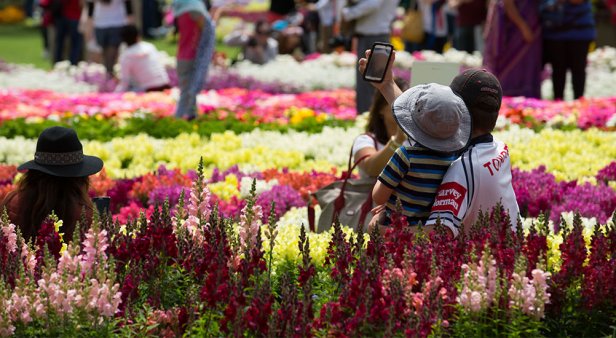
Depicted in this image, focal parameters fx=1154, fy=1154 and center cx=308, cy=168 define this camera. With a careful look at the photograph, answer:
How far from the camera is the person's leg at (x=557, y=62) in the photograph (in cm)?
1292

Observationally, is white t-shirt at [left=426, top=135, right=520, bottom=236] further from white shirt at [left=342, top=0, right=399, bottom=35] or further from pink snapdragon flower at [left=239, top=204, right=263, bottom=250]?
white shirt at [left=342, top=0, right=399, bottom=35]

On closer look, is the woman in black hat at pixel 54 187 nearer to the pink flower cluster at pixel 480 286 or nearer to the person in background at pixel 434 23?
the pink flower cluster at pixel 480 286

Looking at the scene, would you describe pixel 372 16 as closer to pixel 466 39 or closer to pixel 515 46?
pixel 515 46

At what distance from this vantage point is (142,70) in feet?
46.1

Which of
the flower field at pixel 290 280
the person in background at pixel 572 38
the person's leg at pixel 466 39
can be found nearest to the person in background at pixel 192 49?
the person in background at pixel 572 38

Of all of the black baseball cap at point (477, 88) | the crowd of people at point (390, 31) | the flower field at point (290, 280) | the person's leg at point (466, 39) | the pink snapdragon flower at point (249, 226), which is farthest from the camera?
the person's leg at point (466, 39)

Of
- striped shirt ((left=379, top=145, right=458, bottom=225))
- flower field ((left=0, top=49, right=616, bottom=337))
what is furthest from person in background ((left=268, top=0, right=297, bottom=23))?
striped shirt ((left=379, top=145, right=458, bottom=225))

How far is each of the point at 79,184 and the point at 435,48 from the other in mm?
16977

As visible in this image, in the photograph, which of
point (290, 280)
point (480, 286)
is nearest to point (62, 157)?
point (290, 280)

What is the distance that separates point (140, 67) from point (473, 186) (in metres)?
9.89

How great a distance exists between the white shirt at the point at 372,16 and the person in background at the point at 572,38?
2.05 m

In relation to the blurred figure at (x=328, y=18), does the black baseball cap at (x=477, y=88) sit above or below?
above

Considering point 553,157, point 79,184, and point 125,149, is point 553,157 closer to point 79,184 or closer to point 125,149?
point 125,149

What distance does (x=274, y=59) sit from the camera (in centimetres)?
2047
